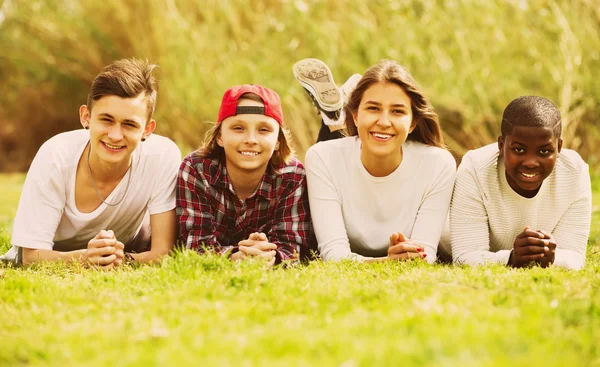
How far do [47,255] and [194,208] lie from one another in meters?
0.95

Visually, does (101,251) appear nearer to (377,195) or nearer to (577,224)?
(377,195)

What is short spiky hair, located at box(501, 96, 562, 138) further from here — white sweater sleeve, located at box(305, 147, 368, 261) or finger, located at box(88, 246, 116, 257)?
finger, located at box(88, 246, 116, 257)

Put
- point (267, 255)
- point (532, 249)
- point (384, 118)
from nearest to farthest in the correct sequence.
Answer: point (532, 249), point (267, 255), point (384, 118)

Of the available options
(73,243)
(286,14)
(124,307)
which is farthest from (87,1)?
(124,307)

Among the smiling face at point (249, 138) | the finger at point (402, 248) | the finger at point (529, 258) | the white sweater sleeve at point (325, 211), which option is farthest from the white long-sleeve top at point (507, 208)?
the smiling face at point (249, 138)

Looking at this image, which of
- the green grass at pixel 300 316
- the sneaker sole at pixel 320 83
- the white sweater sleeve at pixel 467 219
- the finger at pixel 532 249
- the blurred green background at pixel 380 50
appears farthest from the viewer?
the blurred green background at pixel 380 50

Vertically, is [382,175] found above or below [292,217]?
above

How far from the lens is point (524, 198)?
462 cm

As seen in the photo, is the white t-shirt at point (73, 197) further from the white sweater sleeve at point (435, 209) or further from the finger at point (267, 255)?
the white sweater sleeve at point (435, 209)

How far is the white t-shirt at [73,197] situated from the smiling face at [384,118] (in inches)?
51.4

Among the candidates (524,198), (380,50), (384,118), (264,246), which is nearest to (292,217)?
(264,246)

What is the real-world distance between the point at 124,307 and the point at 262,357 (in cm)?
105

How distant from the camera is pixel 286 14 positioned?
976cm

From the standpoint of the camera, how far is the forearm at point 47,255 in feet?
14.9
